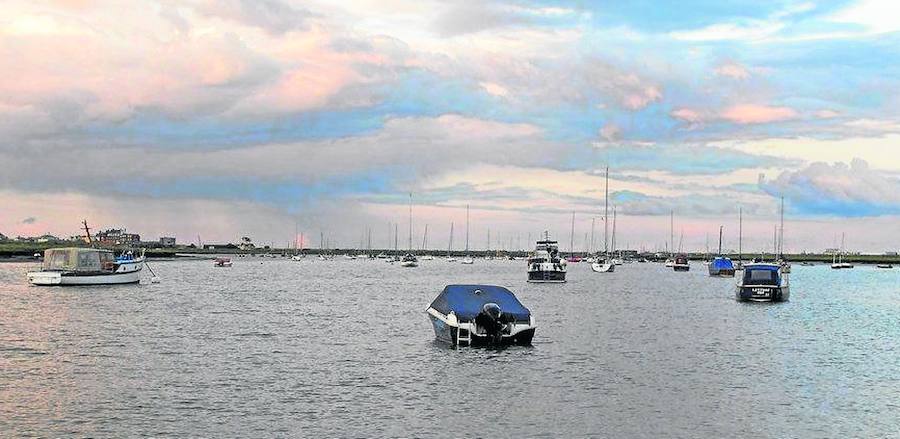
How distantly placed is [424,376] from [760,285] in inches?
3151

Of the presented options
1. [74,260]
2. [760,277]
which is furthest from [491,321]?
[74,260]

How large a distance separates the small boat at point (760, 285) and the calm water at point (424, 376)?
22210 millimetres

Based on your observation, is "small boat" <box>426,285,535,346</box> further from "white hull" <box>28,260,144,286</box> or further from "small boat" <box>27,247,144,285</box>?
"small boat" <box>27,247,144,285</box>

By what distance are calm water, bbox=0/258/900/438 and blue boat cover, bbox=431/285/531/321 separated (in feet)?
8.94

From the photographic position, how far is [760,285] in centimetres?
11869

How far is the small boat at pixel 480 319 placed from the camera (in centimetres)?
5916

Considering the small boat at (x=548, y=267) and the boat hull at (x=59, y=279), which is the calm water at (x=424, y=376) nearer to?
the boat hull at (x=59, y=279)

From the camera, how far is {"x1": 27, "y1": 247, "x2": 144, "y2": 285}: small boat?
13100cm

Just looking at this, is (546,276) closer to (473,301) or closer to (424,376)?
(473,301)

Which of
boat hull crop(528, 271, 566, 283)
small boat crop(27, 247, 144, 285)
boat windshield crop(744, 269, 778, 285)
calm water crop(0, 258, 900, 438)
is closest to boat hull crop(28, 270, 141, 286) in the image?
small boat crop(27, 247, 144, 285)

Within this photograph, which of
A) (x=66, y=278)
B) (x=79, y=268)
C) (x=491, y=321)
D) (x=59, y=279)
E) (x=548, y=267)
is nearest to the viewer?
(x=491, y=321)

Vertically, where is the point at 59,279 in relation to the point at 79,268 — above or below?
below

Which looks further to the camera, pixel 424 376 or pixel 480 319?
pixel 480 319

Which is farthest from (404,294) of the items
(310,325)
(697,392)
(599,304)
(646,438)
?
(646,438)
